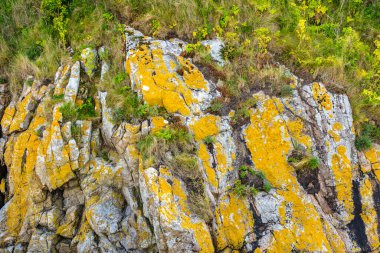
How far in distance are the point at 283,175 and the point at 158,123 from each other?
3005 mm

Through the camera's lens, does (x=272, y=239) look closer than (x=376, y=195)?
Yes

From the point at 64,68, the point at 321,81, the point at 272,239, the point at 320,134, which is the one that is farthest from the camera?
the point at 64,68

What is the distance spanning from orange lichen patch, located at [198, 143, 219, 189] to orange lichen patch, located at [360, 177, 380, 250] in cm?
321

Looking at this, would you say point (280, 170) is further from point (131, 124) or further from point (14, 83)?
point (14, 83)

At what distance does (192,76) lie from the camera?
724 centimetres

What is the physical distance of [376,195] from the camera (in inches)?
244

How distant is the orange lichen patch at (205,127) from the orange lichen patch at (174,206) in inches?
46.0

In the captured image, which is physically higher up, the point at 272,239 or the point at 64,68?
the point at 64,68

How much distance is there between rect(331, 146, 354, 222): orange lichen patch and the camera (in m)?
6.11

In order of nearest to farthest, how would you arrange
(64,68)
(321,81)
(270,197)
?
(270,197)
(321,81)
(64,68)

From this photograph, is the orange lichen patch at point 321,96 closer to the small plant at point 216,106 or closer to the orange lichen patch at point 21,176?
the small plant at point 216,106

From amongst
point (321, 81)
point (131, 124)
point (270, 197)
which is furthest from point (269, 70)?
point (131, 124)

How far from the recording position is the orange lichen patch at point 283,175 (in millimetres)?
5574

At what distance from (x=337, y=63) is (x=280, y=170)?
3.26 m
